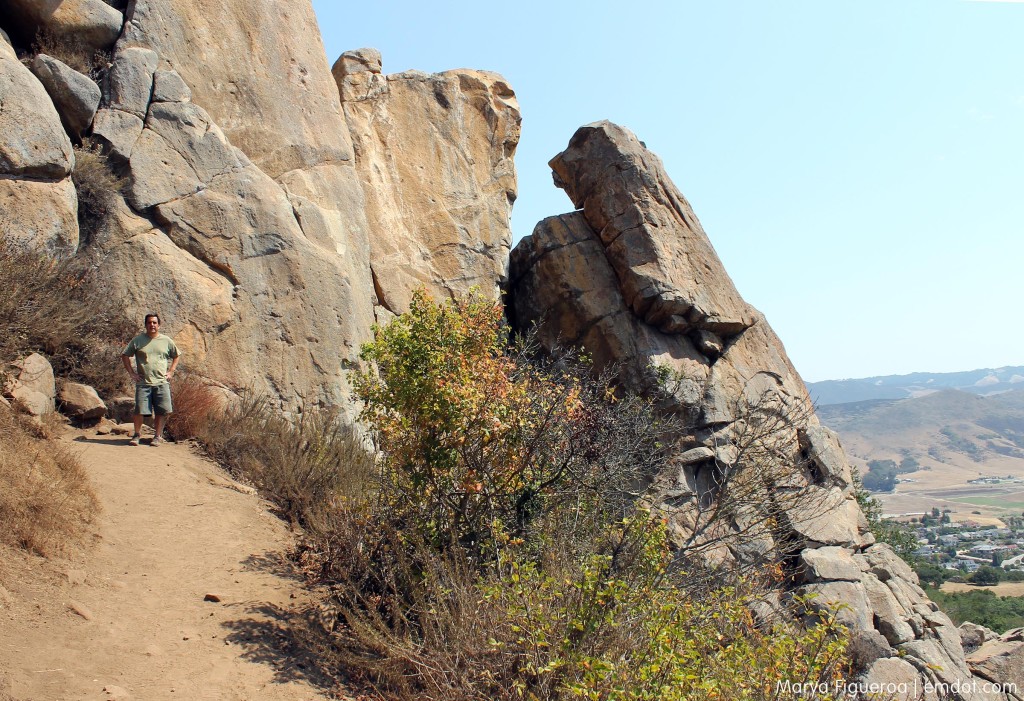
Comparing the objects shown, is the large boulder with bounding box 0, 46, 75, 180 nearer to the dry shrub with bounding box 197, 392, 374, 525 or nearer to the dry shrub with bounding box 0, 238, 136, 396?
the dry shrub with bounding box 0, 238, 136, 396

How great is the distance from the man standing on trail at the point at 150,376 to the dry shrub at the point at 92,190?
94.1 inches

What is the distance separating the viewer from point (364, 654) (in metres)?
5.55

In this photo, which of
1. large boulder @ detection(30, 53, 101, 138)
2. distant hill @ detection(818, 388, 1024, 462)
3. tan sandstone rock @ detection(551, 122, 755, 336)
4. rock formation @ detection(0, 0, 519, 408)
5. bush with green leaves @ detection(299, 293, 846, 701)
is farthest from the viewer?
distant hill @ detection(818, 388, 1024, 462)

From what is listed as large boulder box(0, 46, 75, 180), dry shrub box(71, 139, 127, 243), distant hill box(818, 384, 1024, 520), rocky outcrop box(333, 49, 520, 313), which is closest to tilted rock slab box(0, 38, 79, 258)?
large boulder box(0, 46, 75, 180)

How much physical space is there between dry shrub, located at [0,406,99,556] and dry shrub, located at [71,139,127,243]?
3826 millimetres

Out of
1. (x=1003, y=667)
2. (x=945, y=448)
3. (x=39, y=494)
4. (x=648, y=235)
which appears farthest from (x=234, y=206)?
(x=945, y=448)

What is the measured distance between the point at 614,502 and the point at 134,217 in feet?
24.2

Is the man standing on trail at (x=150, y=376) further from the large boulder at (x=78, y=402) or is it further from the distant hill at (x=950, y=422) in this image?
the distant hill at (x=950, y=422)

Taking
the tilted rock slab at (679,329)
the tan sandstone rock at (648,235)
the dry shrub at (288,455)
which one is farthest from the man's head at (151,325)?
the tan sandstone rock at (648,235)

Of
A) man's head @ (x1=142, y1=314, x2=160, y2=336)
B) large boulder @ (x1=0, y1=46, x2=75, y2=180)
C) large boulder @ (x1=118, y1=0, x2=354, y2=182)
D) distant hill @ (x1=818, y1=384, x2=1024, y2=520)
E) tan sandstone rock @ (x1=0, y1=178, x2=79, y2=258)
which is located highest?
large boulder @ (x1=118, y1=0, x2=354, y2=182)

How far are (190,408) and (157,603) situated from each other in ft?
12.2

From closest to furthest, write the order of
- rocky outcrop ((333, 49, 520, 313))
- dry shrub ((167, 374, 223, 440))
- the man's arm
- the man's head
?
the man's arm → the man's head → dry shrub ((167, 374, 223, 440)) → rocky outcrop ((333, 49, 520, 313))

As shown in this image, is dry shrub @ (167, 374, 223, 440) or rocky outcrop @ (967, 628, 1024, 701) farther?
rocky outcrop @ (967, 628, 1024, 701)

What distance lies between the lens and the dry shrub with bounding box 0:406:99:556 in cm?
569
